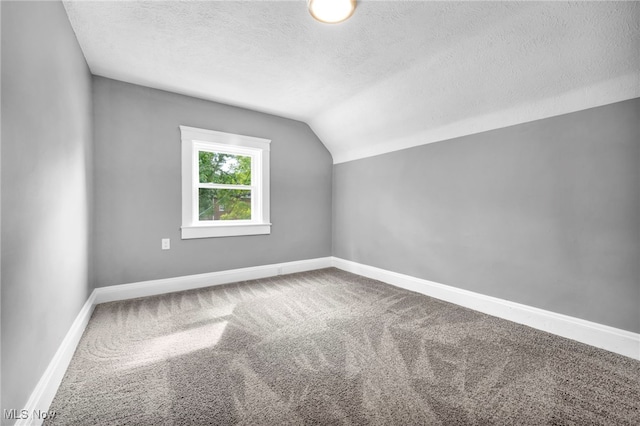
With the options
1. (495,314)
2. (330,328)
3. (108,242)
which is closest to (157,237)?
(108,242)

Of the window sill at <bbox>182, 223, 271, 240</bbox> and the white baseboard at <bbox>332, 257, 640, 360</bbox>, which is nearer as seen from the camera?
the white baseboard at <bbox>332, 257, 640, 360</bbox>

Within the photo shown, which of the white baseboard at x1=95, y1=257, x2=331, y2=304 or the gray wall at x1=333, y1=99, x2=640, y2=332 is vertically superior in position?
the gray wall at x1=333, y1=99, x2=640, y2=332

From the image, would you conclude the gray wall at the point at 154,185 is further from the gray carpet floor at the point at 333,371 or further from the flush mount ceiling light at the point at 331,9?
the flush mount ceiling light at the point at 331,9

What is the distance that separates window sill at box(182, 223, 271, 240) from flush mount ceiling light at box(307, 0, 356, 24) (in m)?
2.49

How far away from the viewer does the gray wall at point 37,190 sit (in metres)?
1.05

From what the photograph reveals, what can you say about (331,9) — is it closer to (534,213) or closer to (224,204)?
(534,213)

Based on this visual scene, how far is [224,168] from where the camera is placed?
3533 mm

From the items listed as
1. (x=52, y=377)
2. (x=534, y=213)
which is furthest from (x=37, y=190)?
(x=534, y=213)

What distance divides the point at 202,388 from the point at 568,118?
3156 mm

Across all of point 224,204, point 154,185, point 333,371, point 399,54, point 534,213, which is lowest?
point 333,371

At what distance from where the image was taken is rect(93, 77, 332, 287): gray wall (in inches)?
108
